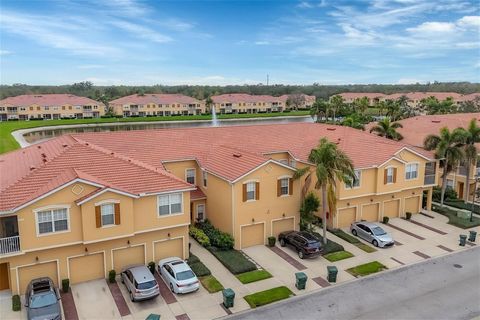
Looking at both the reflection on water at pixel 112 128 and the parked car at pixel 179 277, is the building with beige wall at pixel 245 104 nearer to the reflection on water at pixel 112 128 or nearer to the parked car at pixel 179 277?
the reflection on water at pixel 112 128

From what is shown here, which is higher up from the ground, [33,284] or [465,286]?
[33,284]

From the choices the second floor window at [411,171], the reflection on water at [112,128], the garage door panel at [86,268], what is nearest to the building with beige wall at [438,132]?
the second floor window at [411,171]

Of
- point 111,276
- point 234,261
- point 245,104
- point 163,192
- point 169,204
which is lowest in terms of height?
point 234,261

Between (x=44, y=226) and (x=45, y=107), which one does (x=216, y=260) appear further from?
(x=45, y=107)

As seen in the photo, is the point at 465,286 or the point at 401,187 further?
the point at 401,187

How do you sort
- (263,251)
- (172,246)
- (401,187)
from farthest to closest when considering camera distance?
1. (401,187)
2. (263,251)
3. (172,246)

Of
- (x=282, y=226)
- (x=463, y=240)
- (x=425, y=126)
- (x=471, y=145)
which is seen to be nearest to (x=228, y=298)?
(x=282, y=226)

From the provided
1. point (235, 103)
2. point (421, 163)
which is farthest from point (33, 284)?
point (235, 103)

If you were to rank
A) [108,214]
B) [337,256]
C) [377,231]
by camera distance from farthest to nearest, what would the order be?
[377,231], [337,256], [108,214]

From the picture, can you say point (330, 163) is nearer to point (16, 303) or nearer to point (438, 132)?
point (16, 303)
